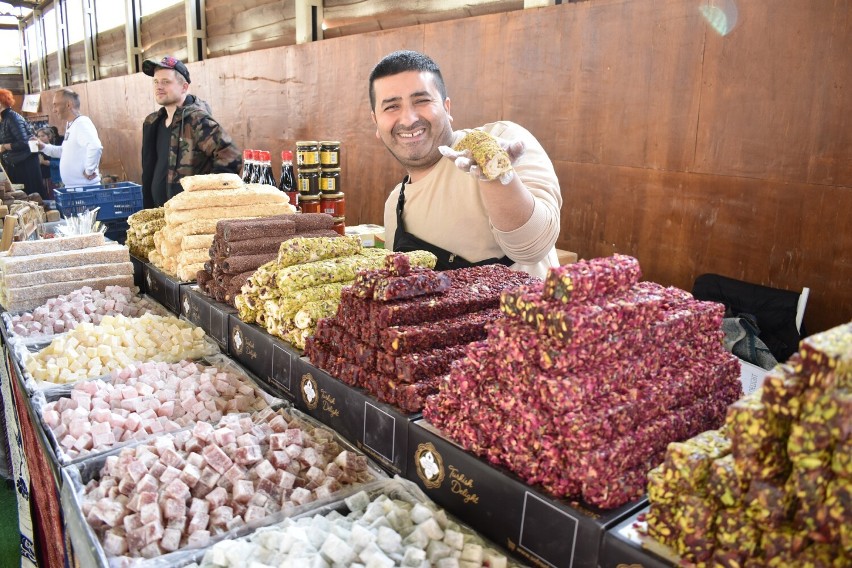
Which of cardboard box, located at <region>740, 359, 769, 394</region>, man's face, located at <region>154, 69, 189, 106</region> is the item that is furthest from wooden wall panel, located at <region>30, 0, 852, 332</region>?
man's face, located at <region>154, 69, 189, 106</region>

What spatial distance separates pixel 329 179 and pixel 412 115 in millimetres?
807

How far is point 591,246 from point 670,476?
3271mm

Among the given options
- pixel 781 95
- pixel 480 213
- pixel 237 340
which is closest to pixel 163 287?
pixel 237 340

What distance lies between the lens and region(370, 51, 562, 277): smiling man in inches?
91.6

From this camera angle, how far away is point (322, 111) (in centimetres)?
677

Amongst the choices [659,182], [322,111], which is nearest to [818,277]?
[659,182]

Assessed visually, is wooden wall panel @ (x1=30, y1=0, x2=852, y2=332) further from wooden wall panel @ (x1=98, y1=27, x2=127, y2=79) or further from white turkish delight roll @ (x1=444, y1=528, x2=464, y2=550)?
wooden wall panel @ (x1=98, y1=27, x2=127, y2=79)

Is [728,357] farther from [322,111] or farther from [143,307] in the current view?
[322,111]

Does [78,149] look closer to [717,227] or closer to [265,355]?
[265,355]

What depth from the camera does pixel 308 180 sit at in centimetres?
313

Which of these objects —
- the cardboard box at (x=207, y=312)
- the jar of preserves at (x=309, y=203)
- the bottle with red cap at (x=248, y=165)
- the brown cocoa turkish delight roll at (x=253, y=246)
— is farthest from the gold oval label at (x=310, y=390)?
the bottle with red cap at (x=248, y=165)

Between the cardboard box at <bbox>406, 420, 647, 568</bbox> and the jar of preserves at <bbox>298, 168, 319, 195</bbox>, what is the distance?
6.26ft

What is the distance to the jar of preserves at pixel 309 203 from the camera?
3146mm

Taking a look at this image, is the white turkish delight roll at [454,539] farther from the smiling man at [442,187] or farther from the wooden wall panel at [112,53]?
the wooden wall panel at [112,53]
